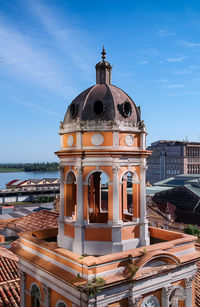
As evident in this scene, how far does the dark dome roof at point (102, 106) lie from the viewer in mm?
12812

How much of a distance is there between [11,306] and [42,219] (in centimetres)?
1512

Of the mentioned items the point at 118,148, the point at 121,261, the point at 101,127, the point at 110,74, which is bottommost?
the point at 121,261

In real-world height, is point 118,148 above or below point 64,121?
below

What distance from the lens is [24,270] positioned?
1327cm

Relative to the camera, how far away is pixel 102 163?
41.3 feet

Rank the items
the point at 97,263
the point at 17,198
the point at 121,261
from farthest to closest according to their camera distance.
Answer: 1. the point at 17,198
2. the point at 121,261
3. the point at 97,263

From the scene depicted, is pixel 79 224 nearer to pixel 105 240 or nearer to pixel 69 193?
pixel 105 240

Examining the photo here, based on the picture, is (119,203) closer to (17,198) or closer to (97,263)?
(97,263)

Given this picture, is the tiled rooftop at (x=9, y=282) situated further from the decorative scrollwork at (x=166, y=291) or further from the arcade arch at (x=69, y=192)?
the decorative scrollwork at (x=166, y=291)

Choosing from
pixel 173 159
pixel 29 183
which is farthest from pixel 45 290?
pixel 173 159

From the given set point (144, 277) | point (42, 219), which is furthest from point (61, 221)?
point (42, 219)

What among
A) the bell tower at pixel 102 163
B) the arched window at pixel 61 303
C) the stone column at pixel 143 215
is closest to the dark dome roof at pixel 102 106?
the bell tower at pixel 102 163

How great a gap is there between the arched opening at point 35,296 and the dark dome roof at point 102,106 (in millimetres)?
7070

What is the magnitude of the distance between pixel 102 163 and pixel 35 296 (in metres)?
6.21
